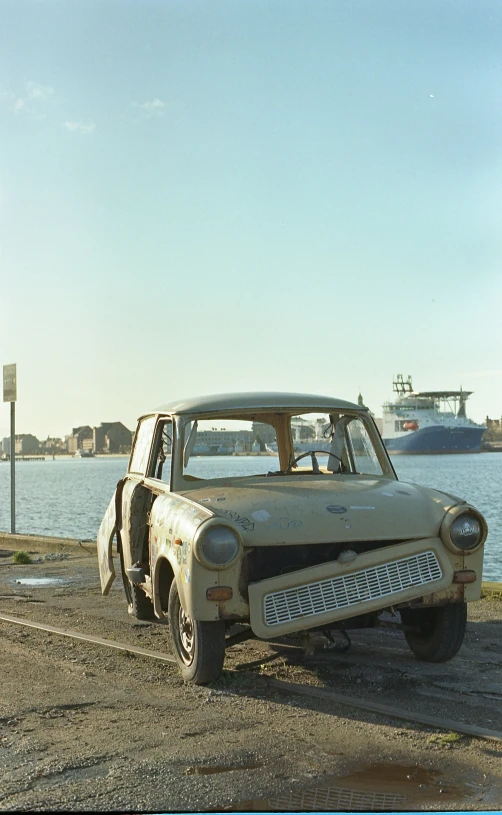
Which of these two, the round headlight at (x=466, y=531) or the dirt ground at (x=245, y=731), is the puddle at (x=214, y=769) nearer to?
the dirt ground at (x=245, y=731)

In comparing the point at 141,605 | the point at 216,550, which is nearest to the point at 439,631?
the point at 216,550

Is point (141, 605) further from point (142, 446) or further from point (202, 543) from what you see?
point (202, 543)

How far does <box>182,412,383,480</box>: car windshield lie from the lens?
729cm

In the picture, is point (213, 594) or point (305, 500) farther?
point (305, 500)

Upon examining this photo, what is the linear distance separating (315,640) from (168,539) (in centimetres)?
161

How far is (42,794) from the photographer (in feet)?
13.2

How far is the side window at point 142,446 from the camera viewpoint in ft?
26.1

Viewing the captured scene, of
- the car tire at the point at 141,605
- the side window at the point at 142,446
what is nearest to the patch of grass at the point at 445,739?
the car tire at the point at 141,605

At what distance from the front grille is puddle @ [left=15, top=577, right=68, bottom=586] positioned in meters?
6.06

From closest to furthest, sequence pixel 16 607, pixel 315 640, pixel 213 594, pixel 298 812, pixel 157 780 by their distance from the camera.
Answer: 1. pixel 298 812
2. pixel 157 780
3. pixel 213 594
4. pixel 315 640
5. pixel 16 607

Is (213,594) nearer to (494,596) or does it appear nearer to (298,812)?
(298,812)

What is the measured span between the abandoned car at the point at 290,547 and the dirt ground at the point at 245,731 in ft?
1.22

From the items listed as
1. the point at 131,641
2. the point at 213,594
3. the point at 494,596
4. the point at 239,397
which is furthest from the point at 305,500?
the point at 494,596

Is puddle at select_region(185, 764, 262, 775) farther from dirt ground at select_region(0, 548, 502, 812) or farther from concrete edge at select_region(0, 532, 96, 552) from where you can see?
concrete edge at select_region(0, 532, 96, 552)
